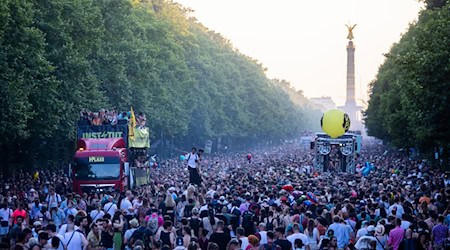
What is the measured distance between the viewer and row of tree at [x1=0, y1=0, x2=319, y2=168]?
37250 mm

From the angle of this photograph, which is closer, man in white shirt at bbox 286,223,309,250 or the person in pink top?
man in white shirt at bbox 286,223,309,250

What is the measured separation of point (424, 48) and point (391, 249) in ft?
48.1

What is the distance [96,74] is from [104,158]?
2166 centimetres

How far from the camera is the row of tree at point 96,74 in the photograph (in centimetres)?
3725

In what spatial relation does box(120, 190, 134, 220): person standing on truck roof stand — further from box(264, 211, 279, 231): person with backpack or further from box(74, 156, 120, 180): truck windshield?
box(74, 156, 120, 180): truck windshield

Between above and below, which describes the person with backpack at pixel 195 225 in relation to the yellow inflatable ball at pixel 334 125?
below

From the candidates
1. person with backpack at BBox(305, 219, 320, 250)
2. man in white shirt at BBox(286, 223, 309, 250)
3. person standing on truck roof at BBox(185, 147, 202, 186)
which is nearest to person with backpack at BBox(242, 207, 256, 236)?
person with backpack at BBox(305, 219, 320, 250)

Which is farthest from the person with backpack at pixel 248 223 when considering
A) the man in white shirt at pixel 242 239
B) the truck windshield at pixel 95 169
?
the truck windshield at pixel 95 169

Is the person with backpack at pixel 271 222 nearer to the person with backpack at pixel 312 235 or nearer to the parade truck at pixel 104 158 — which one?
the person with backpack at pixel 312 235

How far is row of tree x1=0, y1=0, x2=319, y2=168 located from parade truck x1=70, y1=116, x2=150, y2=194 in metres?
2.48

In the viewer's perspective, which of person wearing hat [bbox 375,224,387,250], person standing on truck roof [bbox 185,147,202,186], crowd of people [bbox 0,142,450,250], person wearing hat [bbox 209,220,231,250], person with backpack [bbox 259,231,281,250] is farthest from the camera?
person standing on truck roof [bbox 185,147,202,186]

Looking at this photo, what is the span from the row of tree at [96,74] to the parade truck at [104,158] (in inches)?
97.6

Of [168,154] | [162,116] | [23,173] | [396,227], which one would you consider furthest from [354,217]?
[168,154]

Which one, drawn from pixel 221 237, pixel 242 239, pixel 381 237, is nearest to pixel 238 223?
pixel 381 237
